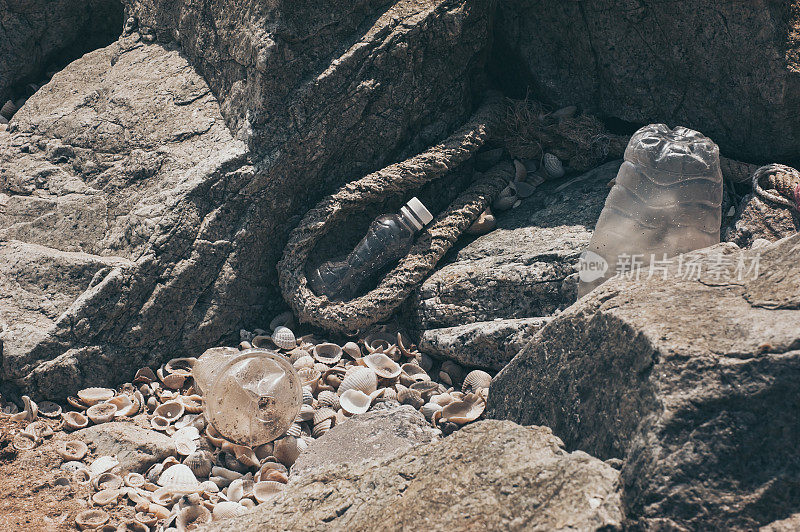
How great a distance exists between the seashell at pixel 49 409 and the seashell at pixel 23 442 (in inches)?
7.8

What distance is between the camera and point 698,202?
332cm

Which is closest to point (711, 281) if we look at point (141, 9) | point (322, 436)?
point (322, 436)

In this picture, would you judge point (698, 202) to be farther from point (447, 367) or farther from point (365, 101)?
point (365, 101)

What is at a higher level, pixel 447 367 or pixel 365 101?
pixel 365 101

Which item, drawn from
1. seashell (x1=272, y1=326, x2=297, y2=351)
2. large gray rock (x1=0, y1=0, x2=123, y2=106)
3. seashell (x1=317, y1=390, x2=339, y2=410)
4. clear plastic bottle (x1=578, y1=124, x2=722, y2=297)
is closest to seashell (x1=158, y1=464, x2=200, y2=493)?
seashell (x1=317, y1=390, x2=339, y2=410)

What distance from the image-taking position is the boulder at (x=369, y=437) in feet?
10.5

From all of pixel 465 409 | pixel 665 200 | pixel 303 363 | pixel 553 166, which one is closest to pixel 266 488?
pixel 303 363

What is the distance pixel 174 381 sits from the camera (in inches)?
149

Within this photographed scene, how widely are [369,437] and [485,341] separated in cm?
89

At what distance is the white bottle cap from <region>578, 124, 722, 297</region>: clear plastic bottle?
1.20 meters

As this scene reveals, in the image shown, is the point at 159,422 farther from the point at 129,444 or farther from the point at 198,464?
the point at 198,464

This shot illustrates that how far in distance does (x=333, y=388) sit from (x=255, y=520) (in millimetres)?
1527

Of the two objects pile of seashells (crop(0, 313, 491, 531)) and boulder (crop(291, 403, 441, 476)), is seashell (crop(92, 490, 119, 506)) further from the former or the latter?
boulder (crop(291, 403, 441, 476))

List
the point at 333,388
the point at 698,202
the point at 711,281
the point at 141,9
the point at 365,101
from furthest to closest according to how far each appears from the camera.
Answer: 1. the point at 141,9
2. the point at 365,101
3. the point at 333,388
4. the point at 698,202
5. the point at 711,281
